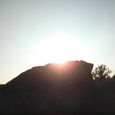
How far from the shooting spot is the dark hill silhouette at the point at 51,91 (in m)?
21.9

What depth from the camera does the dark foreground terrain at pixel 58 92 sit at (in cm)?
2196

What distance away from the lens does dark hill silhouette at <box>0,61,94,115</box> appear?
2194 centimetres

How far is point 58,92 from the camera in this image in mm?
23047

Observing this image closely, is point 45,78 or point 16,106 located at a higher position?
point 45,78

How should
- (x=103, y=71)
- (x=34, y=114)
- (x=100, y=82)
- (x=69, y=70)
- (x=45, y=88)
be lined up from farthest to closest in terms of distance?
(x=103, y=71)
(x=100, y=82)
(x=69, y=70)
(x=45, y=88)
(x=34, y=114)

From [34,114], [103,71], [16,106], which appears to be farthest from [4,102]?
[103,71]

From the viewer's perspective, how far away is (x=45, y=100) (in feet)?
72.4

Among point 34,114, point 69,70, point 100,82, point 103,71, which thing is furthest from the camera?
point 103,71

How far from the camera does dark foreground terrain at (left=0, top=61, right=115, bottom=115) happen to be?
21962 mm

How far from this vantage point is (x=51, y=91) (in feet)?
75.2

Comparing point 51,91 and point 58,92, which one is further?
point 58,92

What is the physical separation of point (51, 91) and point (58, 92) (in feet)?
2.40

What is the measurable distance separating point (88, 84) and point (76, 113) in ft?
14.3

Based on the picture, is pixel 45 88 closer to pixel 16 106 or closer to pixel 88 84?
pixel 16 106
